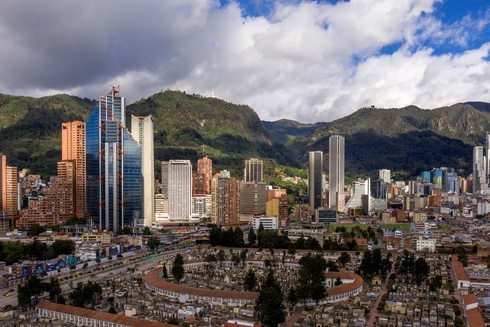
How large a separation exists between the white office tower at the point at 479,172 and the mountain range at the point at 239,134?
11.6 m

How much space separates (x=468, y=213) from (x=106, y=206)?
32248 mm

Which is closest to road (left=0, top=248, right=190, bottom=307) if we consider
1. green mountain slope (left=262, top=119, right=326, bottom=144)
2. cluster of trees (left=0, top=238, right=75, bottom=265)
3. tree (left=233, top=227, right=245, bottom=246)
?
cluster of trees (left=0, top=238, right=75, bottom=265)

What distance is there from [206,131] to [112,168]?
4113 cm

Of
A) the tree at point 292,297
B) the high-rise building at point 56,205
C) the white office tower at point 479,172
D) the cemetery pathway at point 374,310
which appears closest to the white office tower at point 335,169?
the white office tower at point 479,172

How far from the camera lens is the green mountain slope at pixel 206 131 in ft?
197

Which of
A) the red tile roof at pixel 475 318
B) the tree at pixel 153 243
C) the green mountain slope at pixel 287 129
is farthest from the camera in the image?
the green mountain slope at pixel 287 129

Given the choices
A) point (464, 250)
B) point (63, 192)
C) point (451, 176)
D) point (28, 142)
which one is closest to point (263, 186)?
point (63, 192)

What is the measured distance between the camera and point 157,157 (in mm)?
55719

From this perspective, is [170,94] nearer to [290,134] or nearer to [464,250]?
[464,250]

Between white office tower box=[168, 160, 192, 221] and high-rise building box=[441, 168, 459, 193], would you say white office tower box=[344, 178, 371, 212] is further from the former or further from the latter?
high-rise building box=[441, 168, 459, 193]

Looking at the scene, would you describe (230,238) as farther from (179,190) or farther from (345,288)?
(179,190)

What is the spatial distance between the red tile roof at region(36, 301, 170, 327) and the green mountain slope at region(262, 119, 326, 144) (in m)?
132

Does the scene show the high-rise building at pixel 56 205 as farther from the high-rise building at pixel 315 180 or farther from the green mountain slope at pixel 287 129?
the green mountain slope at pixel 287 129

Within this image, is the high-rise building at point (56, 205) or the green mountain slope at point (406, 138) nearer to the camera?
the high-rise building at point (56, 205)
